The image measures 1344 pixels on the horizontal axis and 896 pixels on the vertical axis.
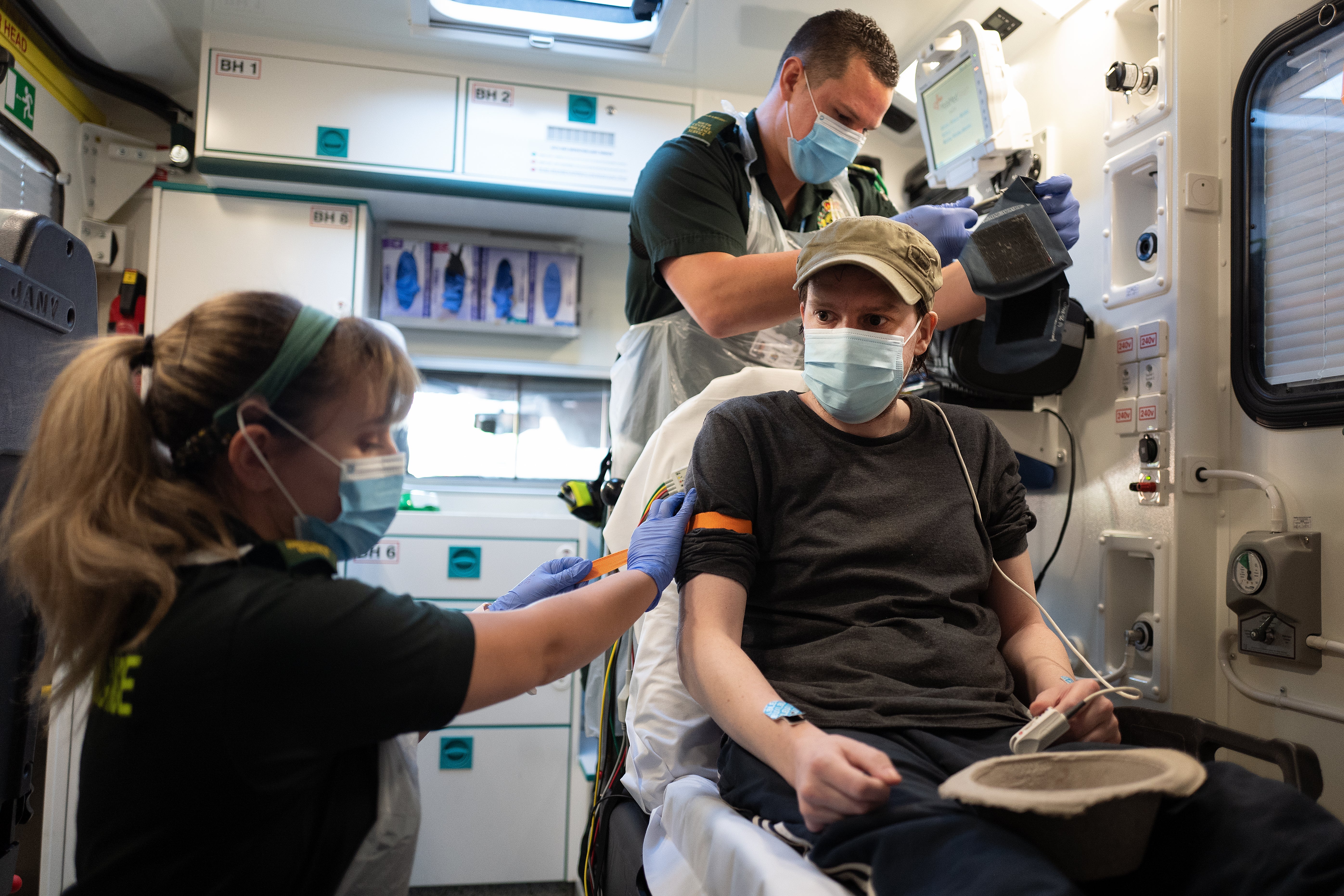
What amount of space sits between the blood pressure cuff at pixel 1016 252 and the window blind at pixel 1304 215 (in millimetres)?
626

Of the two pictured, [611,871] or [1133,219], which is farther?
[1133,219]

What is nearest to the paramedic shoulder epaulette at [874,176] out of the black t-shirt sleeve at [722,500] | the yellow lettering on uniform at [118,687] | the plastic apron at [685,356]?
the plastic apron at [685,356]

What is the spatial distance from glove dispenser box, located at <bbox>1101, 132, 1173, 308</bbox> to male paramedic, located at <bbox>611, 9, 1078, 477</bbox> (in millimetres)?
515

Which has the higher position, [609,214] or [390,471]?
[609,214]

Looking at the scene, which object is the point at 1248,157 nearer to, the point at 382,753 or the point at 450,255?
the point at 382,753

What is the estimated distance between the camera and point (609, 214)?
386cm

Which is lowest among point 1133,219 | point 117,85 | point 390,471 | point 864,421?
point 390,471

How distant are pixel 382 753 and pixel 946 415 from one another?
43.1 inches

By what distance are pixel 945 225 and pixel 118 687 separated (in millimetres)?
1750

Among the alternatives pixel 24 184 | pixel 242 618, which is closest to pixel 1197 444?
pixel 242 618

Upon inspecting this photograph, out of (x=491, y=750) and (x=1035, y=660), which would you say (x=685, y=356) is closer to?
(x=1035, y=660)

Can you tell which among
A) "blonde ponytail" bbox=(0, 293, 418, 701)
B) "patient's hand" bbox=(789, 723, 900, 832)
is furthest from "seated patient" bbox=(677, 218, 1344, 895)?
"blonde ponytail" bbox=(0, 293, 418, 701)

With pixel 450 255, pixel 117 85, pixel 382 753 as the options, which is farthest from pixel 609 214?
pixel 382 753

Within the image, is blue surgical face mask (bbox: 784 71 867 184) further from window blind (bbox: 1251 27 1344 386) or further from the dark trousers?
the dark trousers
